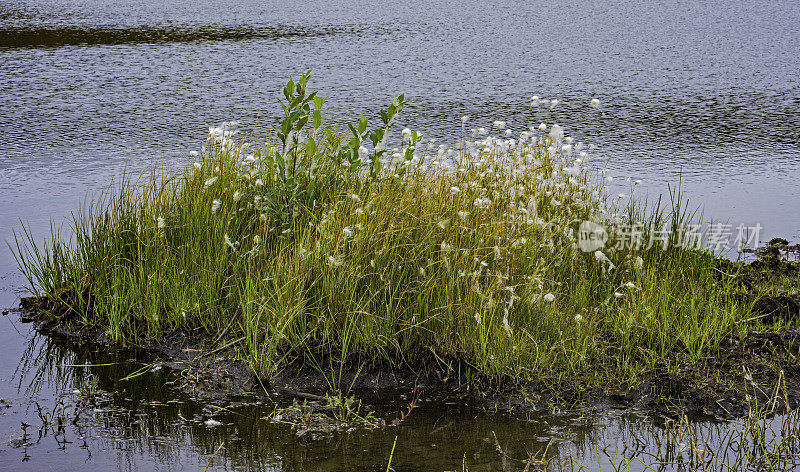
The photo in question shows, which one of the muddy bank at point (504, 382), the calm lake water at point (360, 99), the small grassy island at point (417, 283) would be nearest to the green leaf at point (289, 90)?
the small grassy island at point (417, 283)

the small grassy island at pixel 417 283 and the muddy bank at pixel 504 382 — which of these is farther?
the small grassy island at pixel 417 283

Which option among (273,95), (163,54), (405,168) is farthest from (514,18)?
(405,168)

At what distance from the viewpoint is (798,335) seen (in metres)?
4.82

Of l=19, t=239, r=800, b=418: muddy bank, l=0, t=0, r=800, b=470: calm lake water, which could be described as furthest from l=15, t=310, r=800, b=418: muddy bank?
l=0, t=0, r=800, b=470: calm lake water

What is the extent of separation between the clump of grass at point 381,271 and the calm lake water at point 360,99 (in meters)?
0.55

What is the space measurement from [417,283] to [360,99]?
721 centimetres

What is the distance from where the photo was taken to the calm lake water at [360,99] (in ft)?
12.7

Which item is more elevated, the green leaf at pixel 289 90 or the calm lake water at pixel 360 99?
the green leaf at pixel 289 90

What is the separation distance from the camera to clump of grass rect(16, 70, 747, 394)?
4539 mm

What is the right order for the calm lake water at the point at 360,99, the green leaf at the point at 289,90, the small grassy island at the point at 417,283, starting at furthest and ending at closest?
the green leaf at the point at 289,90
the small grassy island at the point at 417,283
the calm lake water at the point at 360,99

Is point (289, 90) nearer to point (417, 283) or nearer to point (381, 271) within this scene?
point (381, 271)

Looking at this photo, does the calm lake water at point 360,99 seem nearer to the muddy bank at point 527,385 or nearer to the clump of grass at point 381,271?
the muddy bank at point 527,385

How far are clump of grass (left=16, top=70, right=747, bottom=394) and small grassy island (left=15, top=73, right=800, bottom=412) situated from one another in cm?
2

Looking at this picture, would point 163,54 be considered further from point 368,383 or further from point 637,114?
point 368,383
